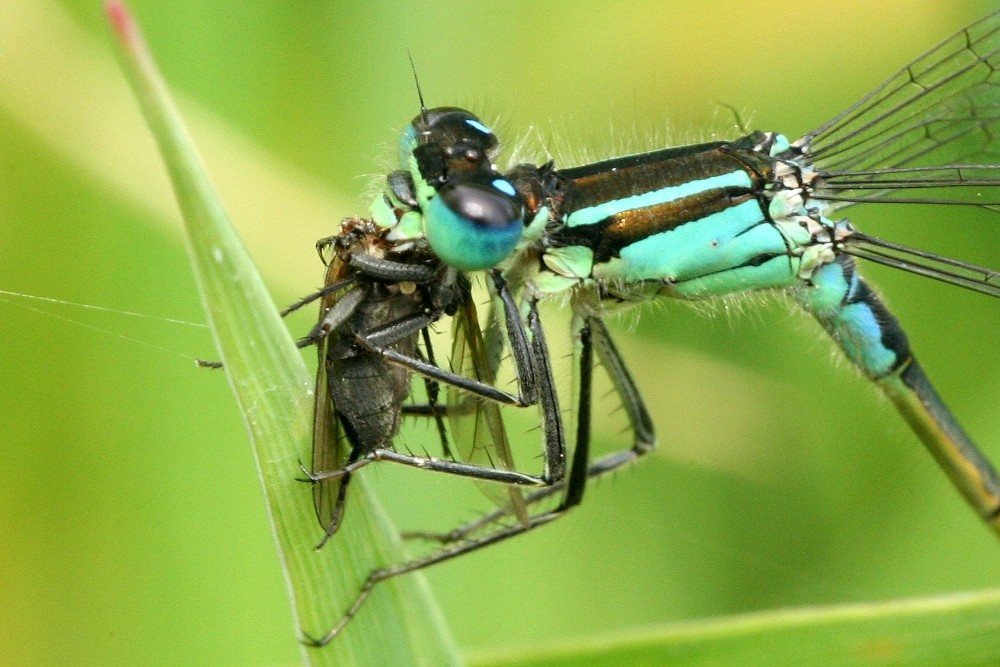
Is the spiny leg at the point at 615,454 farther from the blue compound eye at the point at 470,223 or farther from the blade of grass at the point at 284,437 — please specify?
the blade of grass at the point at 284,437

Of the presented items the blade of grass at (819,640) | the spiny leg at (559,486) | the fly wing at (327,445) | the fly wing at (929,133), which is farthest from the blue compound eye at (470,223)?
the fly wing at (929,133)

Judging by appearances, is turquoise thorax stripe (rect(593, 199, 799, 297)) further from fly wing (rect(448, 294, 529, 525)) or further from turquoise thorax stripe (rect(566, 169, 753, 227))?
fly wing (rect(448, 294, 529, 525))

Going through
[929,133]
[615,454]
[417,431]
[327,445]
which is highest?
[929,133]

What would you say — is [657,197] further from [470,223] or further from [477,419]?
[477,419]

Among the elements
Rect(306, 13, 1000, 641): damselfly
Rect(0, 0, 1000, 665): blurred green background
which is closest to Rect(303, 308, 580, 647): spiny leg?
Rect(306, 13, 1000, 641): damselfly

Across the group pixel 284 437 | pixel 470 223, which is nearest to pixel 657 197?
pixel 470 223

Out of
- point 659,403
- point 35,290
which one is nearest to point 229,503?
point 35,290
